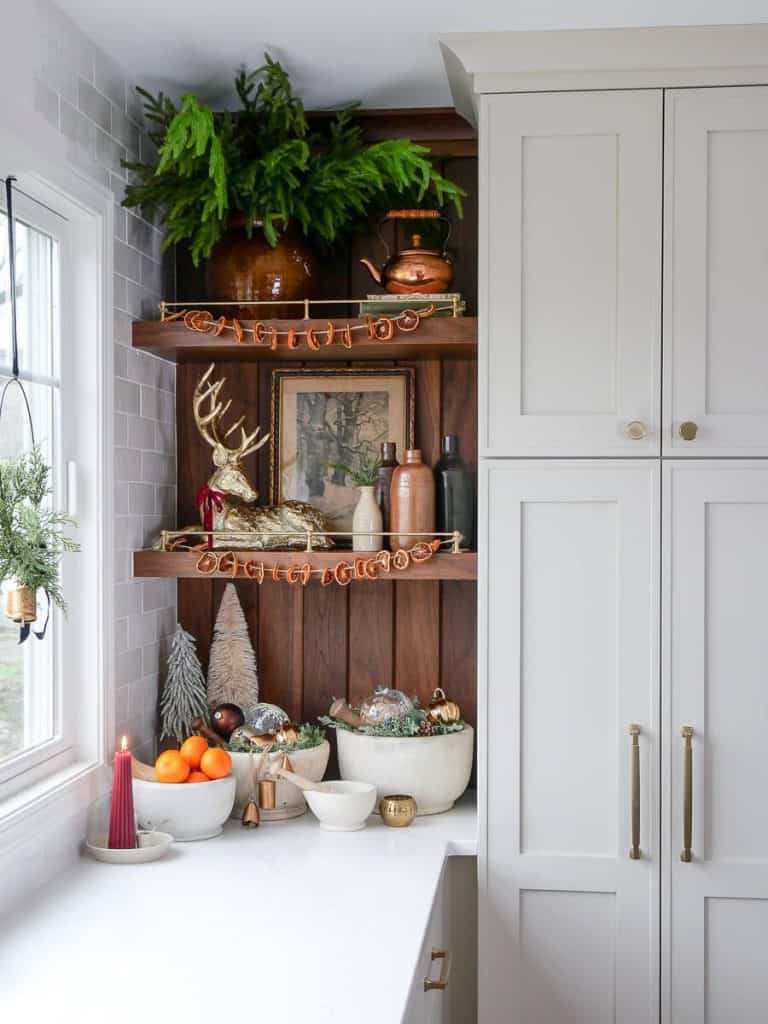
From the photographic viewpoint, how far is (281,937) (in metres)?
1.79

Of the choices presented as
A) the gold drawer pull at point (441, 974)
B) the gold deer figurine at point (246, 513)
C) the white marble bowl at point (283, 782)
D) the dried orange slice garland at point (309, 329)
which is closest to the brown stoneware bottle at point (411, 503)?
the gold deer figurine at point (246, 513)

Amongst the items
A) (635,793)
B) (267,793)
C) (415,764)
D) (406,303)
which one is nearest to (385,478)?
(406,303)

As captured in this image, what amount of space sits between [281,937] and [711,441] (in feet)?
4.14

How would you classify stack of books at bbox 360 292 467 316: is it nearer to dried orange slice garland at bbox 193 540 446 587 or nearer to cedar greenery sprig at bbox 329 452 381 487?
cedar greenery sprig at bbox 329 452 381 487

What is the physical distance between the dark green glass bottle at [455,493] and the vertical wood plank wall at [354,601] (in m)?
0.19

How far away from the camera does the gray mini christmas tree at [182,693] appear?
102 inches

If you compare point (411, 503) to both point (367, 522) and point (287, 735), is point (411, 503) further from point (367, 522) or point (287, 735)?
point (287, 735)

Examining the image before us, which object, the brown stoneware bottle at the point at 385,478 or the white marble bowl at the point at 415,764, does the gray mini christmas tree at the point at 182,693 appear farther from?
the brown stoneware bottle at the point at 385,478

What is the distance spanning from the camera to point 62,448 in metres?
2.24

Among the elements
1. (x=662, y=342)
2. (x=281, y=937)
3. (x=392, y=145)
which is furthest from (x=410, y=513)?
(x=281, y=937)

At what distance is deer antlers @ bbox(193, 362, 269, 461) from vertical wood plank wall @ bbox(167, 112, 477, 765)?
0.04 metres

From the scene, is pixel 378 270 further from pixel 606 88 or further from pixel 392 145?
pixel 606 88

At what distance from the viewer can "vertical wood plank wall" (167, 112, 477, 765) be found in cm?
269

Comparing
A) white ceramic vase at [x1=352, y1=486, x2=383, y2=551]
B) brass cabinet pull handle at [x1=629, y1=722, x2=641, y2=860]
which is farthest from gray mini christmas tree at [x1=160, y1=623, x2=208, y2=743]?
brass cabinet pull handle at [x1=629, y1=722, x2=641, y2=860]
